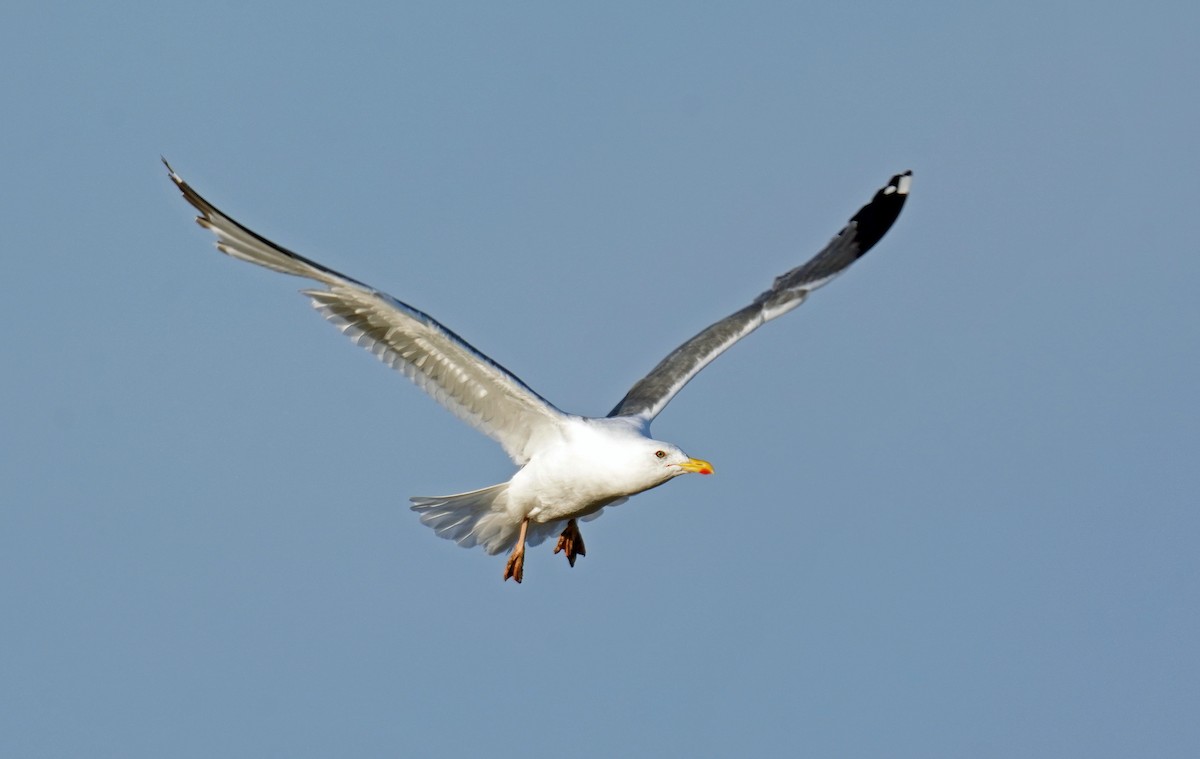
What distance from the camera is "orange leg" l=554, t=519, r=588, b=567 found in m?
13.6

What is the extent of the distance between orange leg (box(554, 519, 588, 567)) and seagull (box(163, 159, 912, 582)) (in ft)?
0.03

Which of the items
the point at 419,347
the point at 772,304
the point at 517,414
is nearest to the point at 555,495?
the point at 517,414

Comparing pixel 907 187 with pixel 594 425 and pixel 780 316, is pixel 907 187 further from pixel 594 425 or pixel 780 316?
pixel 594 425

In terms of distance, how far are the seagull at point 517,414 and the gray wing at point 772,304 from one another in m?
0.01

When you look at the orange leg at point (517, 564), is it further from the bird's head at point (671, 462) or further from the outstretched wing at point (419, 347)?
the bird's head at point (671, 462)

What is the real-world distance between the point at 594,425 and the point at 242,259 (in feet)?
9.57

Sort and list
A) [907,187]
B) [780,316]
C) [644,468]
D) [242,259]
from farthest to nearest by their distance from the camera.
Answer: [907,187] < [780,316] < [644,468] < [242,259]

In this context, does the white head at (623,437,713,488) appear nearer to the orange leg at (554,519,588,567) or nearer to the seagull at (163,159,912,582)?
the seagull at (163,159,912,582)

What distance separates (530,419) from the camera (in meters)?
12.7

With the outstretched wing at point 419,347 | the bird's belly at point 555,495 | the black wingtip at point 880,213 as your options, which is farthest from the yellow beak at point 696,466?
the black wingtip at point 880,213

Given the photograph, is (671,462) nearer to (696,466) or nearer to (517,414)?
(696,466)

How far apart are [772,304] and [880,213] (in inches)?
76.7

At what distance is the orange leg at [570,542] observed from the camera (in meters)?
13.6

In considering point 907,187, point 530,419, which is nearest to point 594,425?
point 530,419
